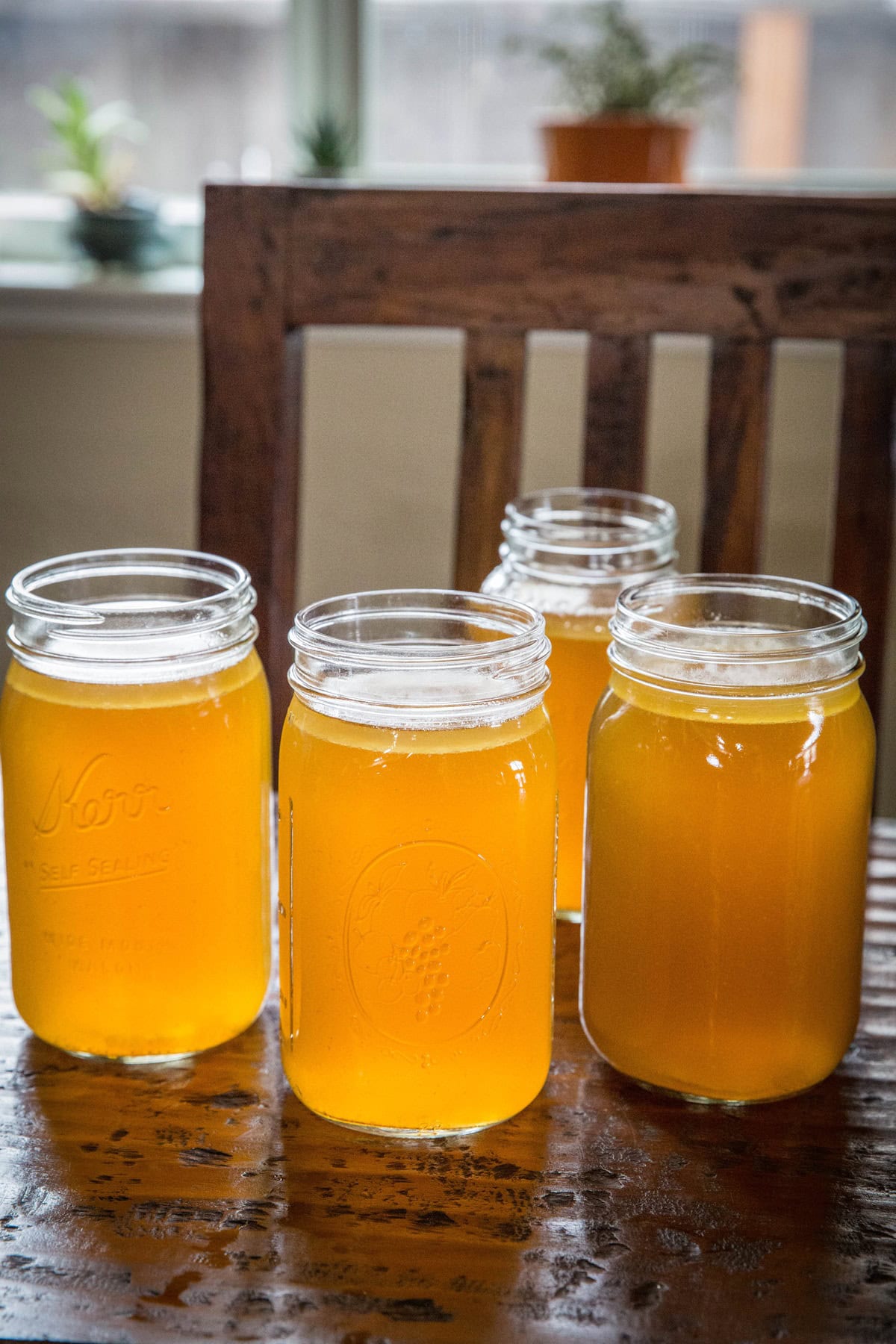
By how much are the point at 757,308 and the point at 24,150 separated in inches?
61.2

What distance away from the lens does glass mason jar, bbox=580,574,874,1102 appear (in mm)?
543

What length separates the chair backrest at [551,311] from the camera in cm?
92

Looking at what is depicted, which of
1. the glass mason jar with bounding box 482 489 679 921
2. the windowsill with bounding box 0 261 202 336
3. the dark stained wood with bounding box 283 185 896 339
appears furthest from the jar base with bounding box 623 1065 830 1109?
the windowsill with bounding box 0 261 202 336

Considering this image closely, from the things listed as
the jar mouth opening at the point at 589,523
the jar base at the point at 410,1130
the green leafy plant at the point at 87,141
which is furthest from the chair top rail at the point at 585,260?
the green leafy plant at the point at 87,141

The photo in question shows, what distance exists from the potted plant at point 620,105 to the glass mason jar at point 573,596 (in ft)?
3.82

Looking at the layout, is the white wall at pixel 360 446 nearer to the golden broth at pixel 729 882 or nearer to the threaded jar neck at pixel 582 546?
the threaded jar neck at pixel 582 546

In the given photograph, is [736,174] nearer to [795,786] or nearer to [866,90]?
Result: [866,90]

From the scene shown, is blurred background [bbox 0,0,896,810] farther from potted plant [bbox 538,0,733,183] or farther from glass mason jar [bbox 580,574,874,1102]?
glass mason jar [bbox 580,574,874,1102]

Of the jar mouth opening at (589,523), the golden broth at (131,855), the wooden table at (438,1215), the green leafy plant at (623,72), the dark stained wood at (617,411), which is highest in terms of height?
the green leafy plant at (623,72)

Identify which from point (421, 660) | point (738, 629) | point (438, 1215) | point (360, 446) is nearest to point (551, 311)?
point (738, 629)

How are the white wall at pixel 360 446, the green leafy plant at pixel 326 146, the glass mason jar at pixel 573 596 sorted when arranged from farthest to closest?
the green leafy plant at pixel 326 146
the white wall at pixel 360 446
the glass mason jar at pixel 573 596

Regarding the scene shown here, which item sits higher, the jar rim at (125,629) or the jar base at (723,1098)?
the jar rim at (125,629)

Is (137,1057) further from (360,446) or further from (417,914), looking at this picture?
(360,446)

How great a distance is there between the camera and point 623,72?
1820 mm
